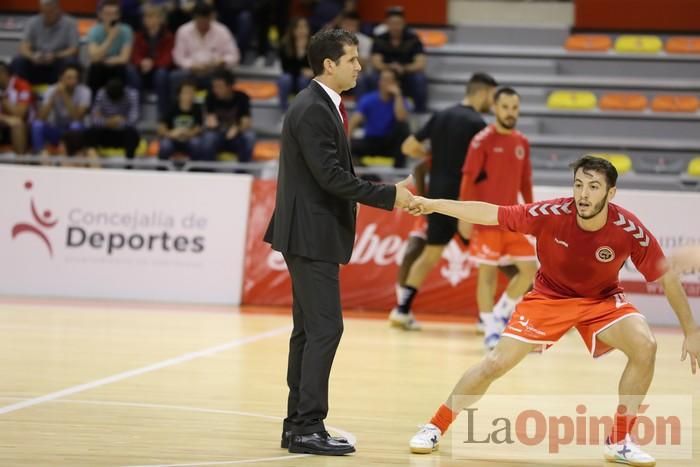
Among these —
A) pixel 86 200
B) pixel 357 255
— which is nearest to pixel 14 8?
pixel 86 200

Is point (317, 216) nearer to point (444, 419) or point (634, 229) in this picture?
point (444, 419)

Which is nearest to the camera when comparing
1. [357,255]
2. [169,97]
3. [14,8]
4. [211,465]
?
[211,465]

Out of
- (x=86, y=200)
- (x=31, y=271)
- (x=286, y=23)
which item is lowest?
(x=31, y=271)

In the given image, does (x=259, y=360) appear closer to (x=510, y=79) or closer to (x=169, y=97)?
(x=169, y=97)

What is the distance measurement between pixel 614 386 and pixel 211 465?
4219mm

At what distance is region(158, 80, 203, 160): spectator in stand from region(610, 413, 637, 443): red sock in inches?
408

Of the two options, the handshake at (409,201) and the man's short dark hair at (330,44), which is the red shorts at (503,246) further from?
the man's short dark hair at (330,44)

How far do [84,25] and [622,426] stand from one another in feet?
52.0

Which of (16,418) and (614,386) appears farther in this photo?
(614,386)

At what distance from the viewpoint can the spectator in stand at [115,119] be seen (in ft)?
51.9

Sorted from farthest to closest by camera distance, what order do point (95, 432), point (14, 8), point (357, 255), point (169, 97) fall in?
1. point (14, 8)
2. point (169, 97)
3. point (357, 255)
4. point (95, 432)

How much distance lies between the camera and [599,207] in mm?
5980

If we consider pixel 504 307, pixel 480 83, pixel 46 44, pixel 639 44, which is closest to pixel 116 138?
pixel 46 44

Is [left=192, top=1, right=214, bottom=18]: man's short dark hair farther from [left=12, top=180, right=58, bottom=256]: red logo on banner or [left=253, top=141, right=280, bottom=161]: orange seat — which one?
[left=12, top=180, right=58, bottom=256]: red logo on banner
